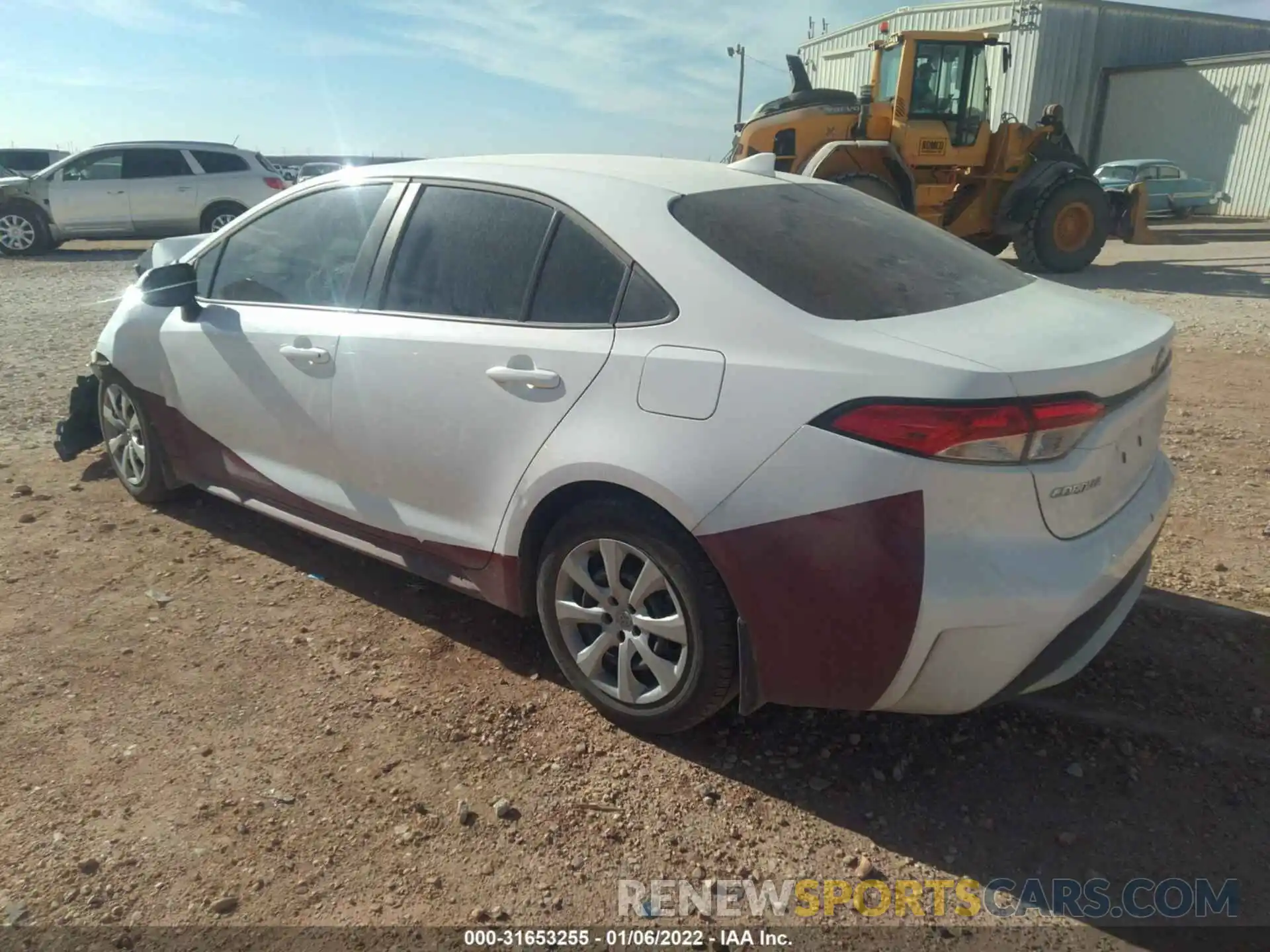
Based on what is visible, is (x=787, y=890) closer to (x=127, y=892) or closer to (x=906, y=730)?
(x=906, y=730)

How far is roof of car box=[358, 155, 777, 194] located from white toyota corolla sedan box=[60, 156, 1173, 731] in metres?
0.02

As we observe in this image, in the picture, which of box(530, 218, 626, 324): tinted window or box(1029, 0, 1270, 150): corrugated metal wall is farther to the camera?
box(1029, 0, 1270, 150): corrugated metal wall

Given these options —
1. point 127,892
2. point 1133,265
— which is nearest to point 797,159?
point 1133,265

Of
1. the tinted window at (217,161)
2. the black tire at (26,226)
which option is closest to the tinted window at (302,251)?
the tinted window at (217,161)

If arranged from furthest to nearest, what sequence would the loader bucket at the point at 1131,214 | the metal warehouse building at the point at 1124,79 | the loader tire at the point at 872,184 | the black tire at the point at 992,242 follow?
1. the metal warehouse building at the point at 1124,79
2. the loader bucket at the point at 1131,214
3. the black tire at the point at 992,242
4. the loader tire at the point at 872,184

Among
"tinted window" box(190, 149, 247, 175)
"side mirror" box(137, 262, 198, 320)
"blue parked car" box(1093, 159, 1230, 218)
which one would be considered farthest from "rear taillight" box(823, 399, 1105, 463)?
"blue parked car" box(1093, 159, 1230, 218)

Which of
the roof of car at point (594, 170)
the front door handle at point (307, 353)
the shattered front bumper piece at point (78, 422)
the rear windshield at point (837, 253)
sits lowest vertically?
the shattered front bumper piece at point (78, 422)

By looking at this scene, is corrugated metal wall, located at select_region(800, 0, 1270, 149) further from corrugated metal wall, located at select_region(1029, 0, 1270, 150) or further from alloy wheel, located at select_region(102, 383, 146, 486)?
alloy wheel, located at select_region(102, 383, 146, 486)

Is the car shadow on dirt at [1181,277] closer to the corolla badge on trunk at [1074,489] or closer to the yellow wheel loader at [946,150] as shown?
the yellow wheel loader at [946,150]

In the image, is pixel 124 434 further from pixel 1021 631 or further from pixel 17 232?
pixel 17 232

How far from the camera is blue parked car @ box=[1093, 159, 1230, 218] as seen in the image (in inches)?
883

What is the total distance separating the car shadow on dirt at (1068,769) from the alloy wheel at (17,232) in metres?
17.2

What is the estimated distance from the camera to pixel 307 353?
339 centimetres

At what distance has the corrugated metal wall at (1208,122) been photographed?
24672 mm
